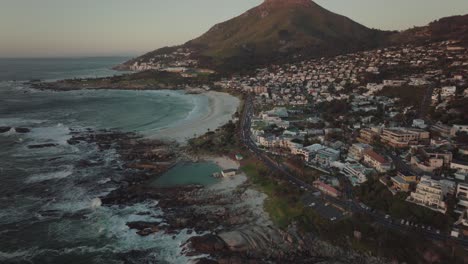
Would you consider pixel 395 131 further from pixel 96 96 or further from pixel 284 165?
pixel 96 96

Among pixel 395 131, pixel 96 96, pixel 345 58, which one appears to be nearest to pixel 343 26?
pixel 345 58

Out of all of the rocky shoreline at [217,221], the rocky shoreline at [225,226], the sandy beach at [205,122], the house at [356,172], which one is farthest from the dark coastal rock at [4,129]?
the house at [356,172]

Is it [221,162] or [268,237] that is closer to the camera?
[268,237]

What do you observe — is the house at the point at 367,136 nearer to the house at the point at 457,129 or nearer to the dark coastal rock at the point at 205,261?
the house at the point at 457,129

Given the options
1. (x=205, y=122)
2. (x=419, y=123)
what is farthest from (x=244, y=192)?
(x=205, y=122)

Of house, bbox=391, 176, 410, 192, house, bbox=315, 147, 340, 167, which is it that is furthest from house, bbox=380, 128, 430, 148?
house, bbox=391, 176, 410, 192
